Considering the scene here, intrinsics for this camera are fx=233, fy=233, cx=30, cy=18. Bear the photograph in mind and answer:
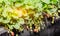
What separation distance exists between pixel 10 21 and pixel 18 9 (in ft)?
0.75

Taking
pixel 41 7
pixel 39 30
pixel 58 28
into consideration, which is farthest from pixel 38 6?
pixel 58 28

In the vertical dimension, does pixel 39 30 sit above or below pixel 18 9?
below

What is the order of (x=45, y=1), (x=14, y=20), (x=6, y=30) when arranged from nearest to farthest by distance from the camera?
1. (x=6, y=30)
2. (x=14, y=20)
3. (x=45, y=1)

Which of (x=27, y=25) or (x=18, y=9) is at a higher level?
(x=18, y=9)

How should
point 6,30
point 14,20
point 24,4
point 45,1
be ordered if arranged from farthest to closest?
point 45,1, point 24,4, point 14,20, point 6,30

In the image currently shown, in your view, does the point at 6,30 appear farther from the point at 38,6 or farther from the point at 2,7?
the point at 38,6

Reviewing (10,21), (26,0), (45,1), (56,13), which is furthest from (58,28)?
(10,21)

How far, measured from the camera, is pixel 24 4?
9.46ft

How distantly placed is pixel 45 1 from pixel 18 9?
0.53 meters

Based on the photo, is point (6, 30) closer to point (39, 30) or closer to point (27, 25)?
point (27, 25)

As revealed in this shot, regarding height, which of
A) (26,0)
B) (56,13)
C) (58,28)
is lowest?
(58,28)

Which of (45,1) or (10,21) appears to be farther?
(45,1)

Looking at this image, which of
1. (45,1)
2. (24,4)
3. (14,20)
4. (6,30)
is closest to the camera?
(6,30)

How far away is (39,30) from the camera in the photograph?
9.68 feet
